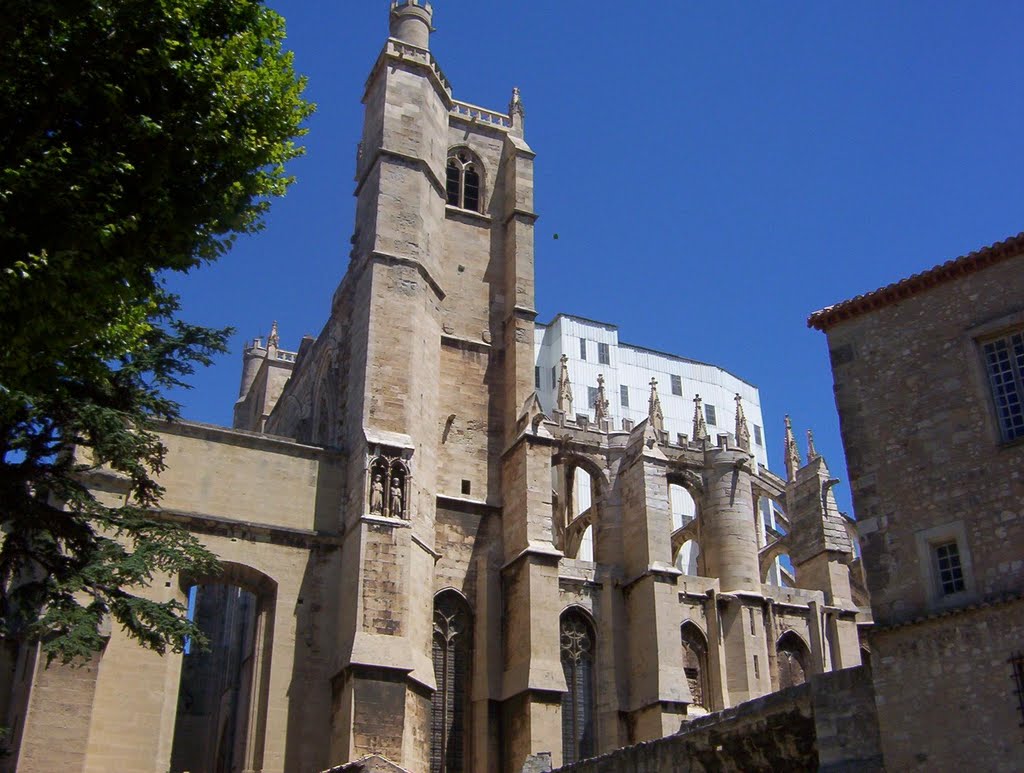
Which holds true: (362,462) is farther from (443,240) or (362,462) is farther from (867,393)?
(867,393)

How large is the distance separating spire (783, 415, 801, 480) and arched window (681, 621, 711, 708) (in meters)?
6.83

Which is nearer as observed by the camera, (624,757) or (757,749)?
(757,749)

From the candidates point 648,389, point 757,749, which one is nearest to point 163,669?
point 757,749

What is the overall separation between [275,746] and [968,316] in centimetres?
1419

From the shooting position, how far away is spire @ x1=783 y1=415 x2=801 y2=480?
33.5 metres

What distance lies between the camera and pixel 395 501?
22.9 m

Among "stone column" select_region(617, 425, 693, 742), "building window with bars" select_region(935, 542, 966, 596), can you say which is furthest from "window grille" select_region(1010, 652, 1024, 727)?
"stone column" select_region(617, 425, 693, 742)

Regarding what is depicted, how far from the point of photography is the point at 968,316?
46.1 feet

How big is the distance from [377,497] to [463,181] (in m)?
9.86

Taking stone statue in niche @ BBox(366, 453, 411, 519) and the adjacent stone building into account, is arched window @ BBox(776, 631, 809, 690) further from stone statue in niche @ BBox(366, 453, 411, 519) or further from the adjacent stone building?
the adjacent stone building

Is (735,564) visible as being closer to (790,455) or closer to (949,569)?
(790,455)

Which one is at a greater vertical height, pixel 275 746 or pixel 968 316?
pixel 968 316

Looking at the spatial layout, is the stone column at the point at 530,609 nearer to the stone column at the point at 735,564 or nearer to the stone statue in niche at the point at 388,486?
the stone statue in niche at the point at 388,486

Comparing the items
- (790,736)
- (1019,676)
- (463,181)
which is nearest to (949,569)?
(1019,676)
